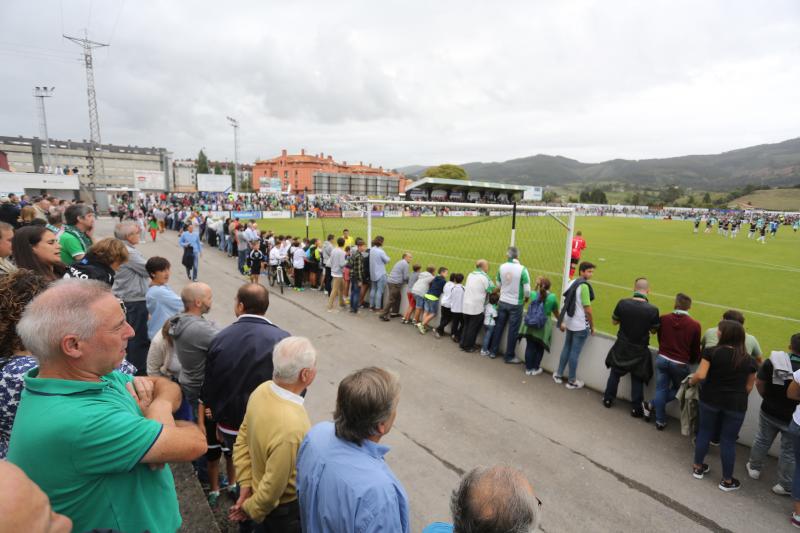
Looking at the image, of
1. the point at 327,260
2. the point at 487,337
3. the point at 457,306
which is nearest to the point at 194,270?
the point at 327,260

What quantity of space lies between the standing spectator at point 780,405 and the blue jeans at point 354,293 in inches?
308

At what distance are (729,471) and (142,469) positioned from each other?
5.41 meters

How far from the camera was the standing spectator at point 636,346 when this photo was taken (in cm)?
530

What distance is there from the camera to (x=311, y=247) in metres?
12.6

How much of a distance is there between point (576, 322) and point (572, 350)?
1.65 ft

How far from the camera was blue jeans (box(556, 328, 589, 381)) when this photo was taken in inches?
244

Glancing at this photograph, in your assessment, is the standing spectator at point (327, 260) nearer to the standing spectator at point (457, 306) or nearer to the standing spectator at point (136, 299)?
the standing spectator at point (457, 306)

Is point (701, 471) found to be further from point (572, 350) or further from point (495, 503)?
point (495, 503)

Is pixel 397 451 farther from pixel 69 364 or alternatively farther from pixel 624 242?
pixel 624 242

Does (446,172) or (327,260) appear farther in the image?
(446,172)

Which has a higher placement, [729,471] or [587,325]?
[587,325]

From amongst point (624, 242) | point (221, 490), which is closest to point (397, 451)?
point (221, 490)

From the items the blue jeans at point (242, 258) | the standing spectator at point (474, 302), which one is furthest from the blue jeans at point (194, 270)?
the standing spectator at point (474, 302)

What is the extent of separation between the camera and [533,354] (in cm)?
670
